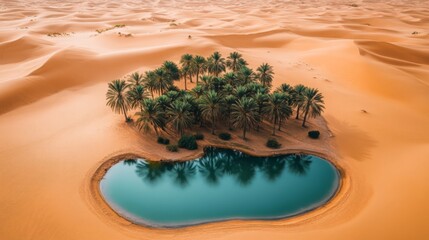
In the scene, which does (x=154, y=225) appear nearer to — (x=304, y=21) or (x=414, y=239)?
(x=414, y=239)

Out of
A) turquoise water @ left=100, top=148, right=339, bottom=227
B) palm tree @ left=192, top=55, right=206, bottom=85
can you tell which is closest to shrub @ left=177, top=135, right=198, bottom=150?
turquoise water @ left=100, top=148, right=339, bottom=227

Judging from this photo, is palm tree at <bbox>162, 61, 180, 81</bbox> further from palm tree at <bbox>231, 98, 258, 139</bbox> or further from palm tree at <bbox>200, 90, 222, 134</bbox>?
palm tree at <bbox>231, 98, 258, 139</bbox>

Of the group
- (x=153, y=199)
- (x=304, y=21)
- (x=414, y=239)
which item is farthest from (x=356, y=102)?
(x=304, y=21)

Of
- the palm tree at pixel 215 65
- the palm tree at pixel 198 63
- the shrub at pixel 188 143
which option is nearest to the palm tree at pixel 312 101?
the shrub at pixel 188 143

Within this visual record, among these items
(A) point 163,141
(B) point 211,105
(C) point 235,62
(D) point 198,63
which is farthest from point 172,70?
(A) point 163,141

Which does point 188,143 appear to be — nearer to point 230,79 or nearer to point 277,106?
point 277,106
